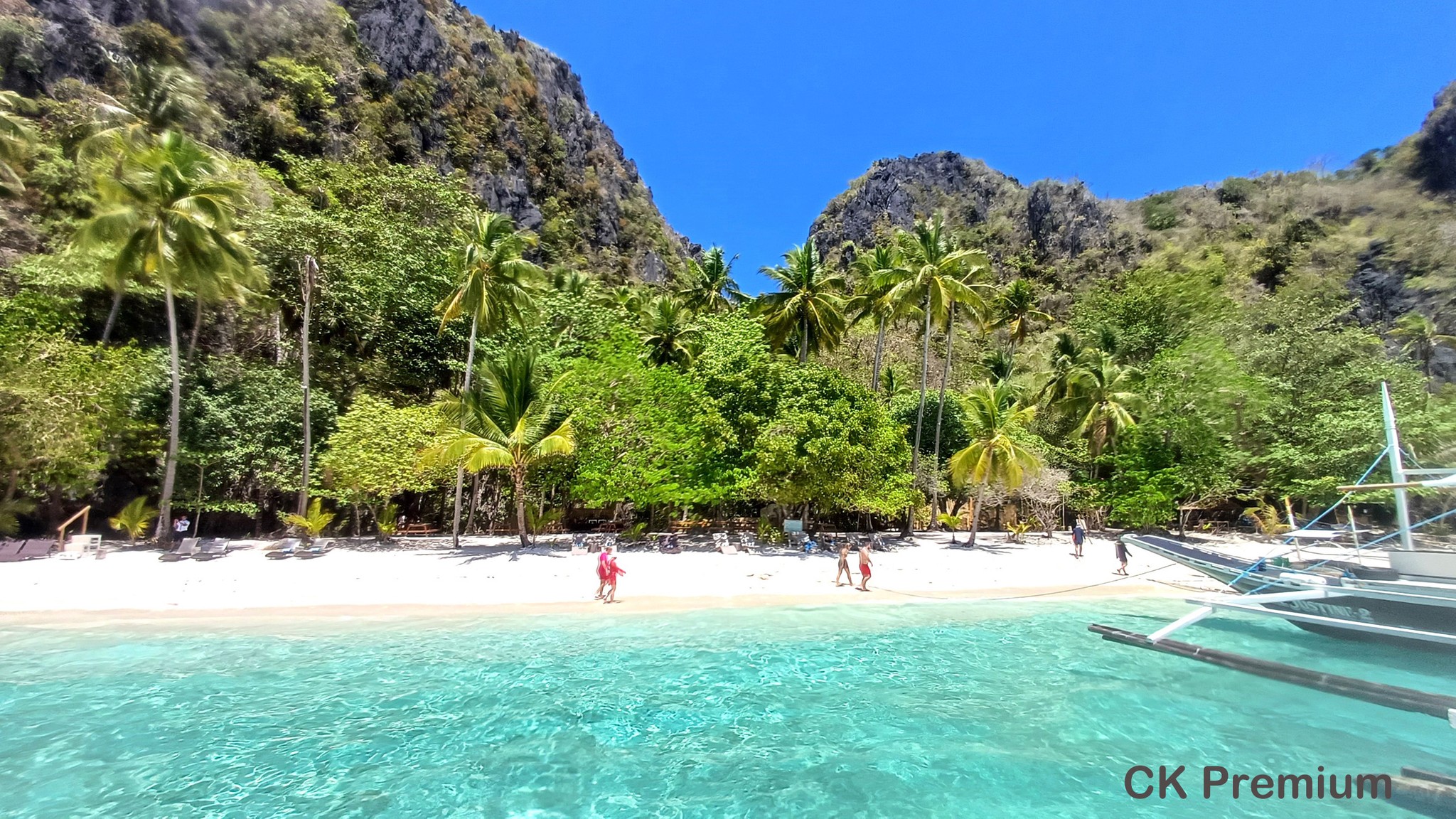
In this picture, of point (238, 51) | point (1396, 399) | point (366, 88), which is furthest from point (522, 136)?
point (1396, 399)

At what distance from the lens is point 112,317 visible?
19.2 metres

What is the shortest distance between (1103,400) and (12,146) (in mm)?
43862

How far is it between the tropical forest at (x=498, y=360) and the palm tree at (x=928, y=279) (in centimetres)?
14

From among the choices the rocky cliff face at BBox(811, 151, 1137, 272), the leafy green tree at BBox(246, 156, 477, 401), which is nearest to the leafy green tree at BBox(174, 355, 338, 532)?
the leafy green tree at BBox(246, 156, 477, 401)

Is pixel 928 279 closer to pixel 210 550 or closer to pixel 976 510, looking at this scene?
pixel 976 510

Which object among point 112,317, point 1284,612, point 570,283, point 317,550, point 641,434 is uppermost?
point 570,283

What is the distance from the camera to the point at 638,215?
234 ft

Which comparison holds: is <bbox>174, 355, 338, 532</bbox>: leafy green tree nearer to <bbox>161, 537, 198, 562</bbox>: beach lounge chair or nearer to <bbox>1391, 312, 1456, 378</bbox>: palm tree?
<bbox>161, 537, 198, 562</bbox>: beach lounge chair

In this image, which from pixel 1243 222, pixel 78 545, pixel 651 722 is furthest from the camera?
pixel 1243 222

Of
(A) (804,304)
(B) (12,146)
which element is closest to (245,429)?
(B) (12,146)

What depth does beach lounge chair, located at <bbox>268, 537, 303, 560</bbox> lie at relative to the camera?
15861 millimetres

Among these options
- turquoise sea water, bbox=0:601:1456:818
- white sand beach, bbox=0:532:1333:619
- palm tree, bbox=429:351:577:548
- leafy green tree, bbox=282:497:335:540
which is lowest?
turquoise sea water, bbox=0:601:1456:818

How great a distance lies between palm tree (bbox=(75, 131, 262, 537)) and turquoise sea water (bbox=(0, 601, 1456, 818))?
912cm

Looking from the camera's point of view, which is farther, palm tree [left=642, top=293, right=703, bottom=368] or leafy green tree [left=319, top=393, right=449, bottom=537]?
palm tree [left=642, top=293, right=703, bottom=368]
